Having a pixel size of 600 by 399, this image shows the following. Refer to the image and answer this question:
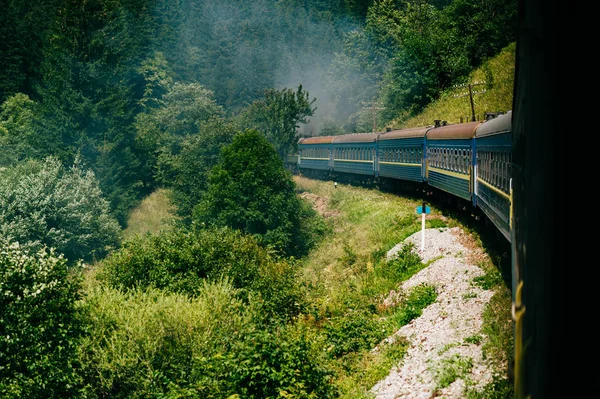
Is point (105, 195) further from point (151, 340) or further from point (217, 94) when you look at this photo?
point (217, 94)

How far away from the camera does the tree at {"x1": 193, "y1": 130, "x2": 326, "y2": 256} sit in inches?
1501

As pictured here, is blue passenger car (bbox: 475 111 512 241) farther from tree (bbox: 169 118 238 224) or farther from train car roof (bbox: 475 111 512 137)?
tree (bbox: 169 118 238 224)

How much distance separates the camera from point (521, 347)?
1.40 metres

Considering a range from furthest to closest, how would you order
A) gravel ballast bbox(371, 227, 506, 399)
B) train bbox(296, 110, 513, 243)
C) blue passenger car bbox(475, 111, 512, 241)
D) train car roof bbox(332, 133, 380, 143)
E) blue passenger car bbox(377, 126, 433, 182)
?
train car roof bbox(332, 133, 380, 143) → blue passenger car bbox(377, 126, 433, 182) → train bbox(296, 110, 513, 243) → blue passenger car bbox(475, 111, 512, 241) → gravel ballast bbox(371, 227, 506, 399)

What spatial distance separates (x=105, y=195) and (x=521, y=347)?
6136 centimetres

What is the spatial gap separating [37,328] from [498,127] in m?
11.5

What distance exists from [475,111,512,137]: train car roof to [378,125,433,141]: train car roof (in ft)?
37.0

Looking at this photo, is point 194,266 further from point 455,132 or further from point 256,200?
point 256,200

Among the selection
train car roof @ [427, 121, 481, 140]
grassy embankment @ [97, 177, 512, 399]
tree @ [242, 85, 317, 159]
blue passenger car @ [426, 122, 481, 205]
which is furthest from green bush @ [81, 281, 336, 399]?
tree @ [242, 85, 317, 159]

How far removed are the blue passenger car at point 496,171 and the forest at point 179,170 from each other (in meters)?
4.79

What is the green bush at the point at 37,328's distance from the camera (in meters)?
16.6

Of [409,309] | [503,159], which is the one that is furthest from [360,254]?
[503,159]

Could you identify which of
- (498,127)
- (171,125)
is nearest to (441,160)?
(498,127)

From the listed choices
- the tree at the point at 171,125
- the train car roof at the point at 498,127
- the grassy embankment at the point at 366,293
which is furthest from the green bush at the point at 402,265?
the tree at the point at 171,125
